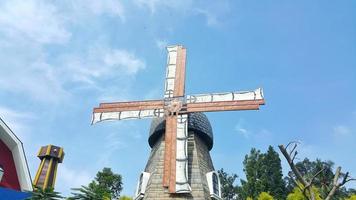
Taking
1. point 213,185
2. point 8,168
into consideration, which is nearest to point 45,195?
point 8,168

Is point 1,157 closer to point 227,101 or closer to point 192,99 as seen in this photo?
point 192,99

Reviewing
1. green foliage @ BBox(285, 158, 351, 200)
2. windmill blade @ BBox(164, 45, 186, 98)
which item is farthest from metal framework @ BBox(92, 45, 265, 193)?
green foliage @ BBox(285, 158, 351, 200)

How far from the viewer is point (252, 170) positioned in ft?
125

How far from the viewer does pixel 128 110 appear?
1775 cm

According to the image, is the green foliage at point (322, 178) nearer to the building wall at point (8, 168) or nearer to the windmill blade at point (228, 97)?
the windmill blade at point (228, 97)

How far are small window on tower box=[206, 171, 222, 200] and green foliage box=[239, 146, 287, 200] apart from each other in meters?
19.5

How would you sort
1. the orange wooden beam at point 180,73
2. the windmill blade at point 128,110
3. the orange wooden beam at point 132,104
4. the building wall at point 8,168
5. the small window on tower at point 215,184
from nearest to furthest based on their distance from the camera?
the building wall at point 8,168 → the small window on tower at point 215,184 → the windmill blade at point 128,110 → the orange wooden beam at point 132,104 → the orange wooden beam at point 180,73

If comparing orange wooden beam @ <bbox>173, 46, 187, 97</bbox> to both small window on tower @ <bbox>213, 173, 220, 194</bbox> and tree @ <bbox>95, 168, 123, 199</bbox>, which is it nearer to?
small window on tower @ <bbox>213, 173, 220, 194</bbox>

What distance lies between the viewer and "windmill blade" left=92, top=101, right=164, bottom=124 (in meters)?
17.3

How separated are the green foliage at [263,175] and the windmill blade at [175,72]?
19.6 meters

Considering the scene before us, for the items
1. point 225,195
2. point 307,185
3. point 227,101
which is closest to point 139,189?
point 227,101

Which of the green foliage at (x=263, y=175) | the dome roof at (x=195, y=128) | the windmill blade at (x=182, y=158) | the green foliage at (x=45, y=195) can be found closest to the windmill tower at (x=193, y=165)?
the dome roof at (x=195, y=128)

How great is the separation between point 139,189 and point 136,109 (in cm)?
364

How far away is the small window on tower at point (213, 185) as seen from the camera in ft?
50.5
